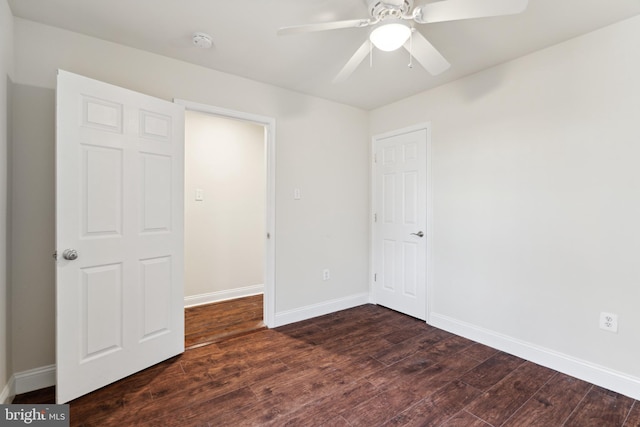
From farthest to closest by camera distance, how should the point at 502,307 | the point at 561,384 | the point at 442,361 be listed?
1. the point at 502,307
2. the point at 442,361
3. the point at 561,384

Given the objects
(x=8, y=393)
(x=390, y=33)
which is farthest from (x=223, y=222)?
(x=390, y=33)

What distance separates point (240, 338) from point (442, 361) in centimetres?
171

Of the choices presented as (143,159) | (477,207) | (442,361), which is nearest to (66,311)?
(143,159)

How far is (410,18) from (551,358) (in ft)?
8.20

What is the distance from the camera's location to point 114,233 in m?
1.96

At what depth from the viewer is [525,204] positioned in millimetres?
2299

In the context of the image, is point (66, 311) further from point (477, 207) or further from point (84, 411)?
point (477, 207)

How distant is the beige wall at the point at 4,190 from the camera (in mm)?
1655

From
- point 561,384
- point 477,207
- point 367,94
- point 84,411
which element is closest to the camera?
point 84,411

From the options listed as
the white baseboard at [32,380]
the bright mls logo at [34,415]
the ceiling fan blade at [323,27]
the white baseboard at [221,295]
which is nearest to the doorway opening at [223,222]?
the white baseboard at [221,295]

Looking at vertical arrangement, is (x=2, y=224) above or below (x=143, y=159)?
below

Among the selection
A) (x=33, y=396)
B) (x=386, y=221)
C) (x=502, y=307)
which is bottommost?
(x=33, y=396)

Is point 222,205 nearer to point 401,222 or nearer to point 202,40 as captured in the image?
point 202,40

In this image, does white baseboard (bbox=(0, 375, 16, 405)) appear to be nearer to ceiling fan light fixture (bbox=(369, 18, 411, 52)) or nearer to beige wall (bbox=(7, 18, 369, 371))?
beige wall (bbox=(7, 18, 369, 371))
